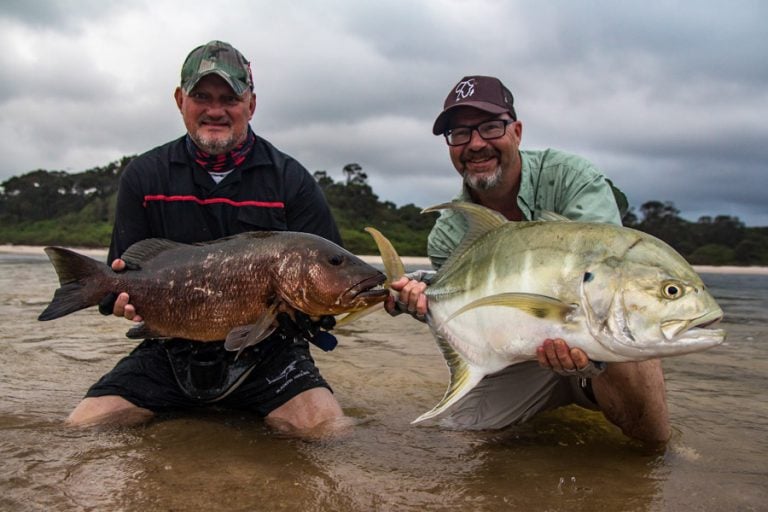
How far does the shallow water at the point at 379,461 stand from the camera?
2.46 meters

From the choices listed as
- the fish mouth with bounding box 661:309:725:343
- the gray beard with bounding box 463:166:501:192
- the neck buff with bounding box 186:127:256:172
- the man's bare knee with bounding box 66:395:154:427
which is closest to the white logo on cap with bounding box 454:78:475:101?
the gray beard with bounding box 463:166:501:192

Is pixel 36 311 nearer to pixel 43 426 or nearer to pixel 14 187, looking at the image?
pixel 43 426

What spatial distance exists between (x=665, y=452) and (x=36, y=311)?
8.20m

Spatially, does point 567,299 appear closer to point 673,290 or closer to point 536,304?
point 536,304

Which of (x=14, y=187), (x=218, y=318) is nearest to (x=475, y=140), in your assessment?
(x=218, y=318)

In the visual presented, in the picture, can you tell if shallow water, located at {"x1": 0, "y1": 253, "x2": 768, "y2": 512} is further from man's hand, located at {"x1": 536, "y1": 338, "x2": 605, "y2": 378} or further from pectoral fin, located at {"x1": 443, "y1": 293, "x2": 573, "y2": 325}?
pectoral fin, located at {"x1": 443, "y1": 293, "x2": 573, "y2": 325}

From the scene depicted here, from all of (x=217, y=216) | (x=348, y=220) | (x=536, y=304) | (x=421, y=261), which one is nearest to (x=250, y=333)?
(x=217, y=216)

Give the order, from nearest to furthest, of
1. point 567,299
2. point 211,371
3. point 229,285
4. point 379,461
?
point 567,299
point 379,461
point 229,285
point 211,371

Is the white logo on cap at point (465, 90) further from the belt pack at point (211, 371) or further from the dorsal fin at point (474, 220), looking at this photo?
the belt pack at point (211, 371)

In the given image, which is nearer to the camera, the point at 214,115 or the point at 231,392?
the point at 231,392

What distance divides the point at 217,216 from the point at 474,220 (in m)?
1.72

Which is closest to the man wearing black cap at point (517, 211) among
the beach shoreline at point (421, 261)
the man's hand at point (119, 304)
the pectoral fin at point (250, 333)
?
the pectoral fin at point (250, 333)

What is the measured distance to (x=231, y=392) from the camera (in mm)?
3803

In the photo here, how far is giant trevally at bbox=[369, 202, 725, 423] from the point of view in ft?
7.59
